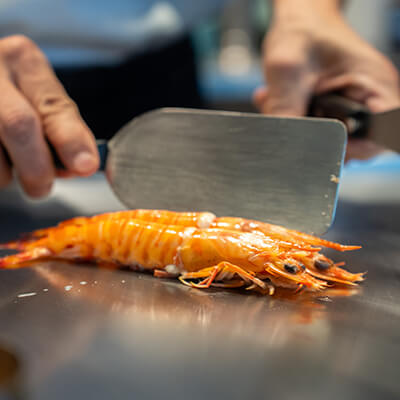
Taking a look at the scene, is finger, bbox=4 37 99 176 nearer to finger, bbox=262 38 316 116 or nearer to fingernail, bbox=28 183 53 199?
fingernail, bbox=28 183 53 199

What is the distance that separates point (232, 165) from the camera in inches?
52.2

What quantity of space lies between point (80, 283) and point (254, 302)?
46cm

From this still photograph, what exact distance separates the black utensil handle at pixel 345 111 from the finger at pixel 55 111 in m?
1.08

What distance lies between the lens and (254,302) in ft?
3.21

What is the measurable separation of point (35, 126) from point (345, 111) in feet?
4.16

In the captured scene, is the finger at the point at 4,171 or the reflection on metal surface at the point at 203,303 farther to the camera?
the finger at the point at 4,171

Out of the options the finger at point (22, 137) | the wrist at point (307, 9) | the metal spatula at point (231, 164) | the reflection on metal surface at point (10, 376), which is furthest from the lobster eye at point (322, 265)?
the wrist at point (307, 9)

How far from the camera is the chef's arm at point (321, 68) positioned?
198 centimetres

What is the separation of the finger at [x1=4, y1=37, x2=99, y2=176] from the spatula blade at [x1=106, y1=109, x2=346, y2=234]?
104 millimetres

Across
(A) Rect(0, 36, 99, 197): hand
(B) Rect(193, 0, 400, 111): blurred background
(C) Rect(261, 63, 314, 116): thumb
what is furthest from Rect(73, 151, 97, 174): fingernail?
(B) Rect(193, 0, 400, 111): blurred background

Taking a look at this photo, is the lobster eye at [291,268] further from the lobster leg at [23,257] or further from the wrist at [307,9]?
the wrist at [307,9]

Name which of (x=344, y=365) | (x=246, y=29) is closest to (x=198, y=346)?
(x=344, y=365)

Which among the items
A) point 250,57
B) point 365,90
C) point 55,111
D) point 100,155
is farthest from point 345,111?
point 250,57

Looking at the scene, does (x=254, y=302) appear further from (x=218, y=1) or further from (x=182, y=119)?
(x=218, y=1)
